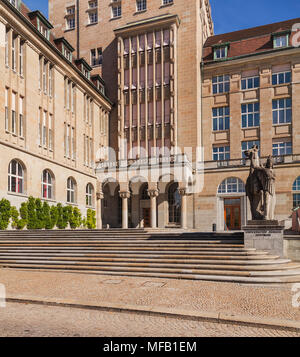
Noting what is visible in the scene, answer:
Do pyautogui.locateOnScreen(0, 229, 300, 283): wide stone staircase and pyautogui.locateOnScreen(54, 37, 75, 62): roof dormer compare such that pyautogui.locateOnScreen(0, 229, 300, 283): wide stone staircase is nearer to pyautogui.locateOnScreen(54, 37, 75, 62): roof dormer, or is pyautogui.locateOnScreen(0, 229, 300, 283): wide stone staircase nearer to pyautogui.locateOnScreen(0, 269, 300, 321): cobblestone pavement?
pyautogui.locateOnScreen(0, 269, 300, 321): cobblestone pavement

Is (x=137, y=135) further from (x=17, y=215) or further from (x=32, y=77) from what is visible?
(x=17, y=215)

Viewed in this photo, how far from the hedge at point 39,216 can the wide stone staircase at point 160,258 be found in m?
6.26

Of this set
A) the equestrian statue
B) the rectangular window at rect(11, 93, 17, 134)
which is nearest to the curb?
the equestrian statue

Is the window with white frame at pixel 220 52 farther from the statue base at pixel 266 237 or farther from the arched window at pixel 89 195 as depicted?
the statue base at pixel 266 237

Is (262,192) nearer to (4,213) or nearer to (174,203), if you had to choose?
(4,213)

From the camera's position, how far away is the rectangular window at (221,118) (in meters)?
38.3

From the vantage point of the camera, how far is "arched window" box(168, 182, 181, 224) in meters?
37.8

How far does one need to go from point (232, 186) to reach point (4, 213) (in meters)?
22.2

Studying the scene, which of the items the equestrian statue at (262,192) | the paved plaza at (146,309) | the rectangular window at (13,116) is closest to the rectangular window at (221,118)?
the rectangular window at (13,116)

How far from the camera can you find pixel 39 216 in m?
27.8

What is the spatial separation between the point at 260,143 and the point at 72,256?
26981mm

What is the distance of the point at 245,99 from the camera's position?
1484 inches

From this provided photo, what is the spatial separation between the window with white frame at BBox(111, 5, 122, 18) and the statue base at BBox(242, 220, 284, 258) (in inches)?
1495
